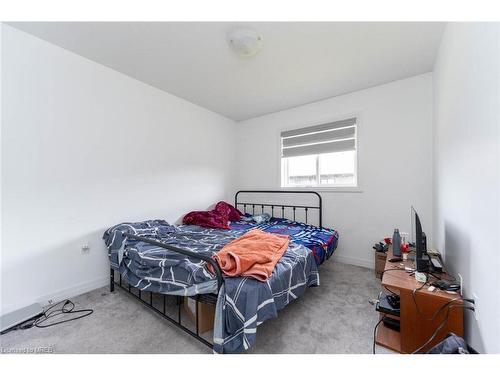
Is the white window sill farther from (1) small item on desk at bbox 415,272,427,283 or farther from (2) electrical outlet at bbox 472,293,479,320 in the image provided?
(2) electrical outlet at bbox 472,293,479,320

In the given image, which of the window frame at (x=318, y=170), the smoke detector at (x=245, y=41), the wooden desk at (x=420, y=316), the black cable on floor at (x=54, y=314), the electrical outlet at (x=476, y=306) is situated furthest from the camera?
the window frame at (x=318, y=170)

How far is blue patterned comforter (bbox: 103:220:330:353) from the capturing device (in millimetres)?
1209

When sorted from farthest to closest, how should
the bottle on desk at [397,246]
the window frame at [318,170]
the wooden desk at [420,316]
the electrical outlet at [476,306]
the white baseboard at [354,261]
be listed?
the window frame at [318,170]
the white baseboard at [354,261]
the bottle on desk at [397,246]
the wooden desk at [420,316]
the electrical outlet at [476,306]

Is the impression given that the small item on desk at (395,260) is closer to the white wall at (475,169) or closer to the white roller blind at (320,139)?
the white wall at (475,169)

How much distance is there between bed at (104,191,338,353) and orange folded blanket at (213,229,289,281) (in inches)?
1.8

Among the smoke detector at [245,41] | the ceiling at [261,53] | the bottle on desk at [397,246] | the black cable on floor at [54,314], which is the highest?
the ceiling at [261,53]

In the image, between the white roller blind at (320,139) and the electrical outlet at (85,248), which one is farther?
the white roller blind at (320,139)

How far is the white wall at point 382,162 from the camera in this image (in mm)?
2537

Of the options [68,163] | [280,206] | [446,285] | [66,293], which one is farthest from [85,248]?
[446,285]

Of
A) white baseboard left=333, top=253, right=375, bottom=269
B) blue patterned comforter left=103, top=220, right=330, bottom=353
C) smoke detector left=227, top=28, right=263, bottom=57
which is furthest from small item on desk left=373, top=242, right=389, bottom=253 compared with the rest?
smoke detector left=227, top=28, right=263, bottom=57

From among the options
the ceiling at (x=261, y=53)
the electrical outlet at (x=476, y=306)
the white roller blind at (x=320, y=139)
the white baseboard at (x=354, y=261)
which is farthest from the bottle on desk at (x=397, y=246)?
the ceiling at (x=261, y=53)

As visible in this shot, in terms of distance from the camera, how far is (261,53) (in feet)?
6.93
